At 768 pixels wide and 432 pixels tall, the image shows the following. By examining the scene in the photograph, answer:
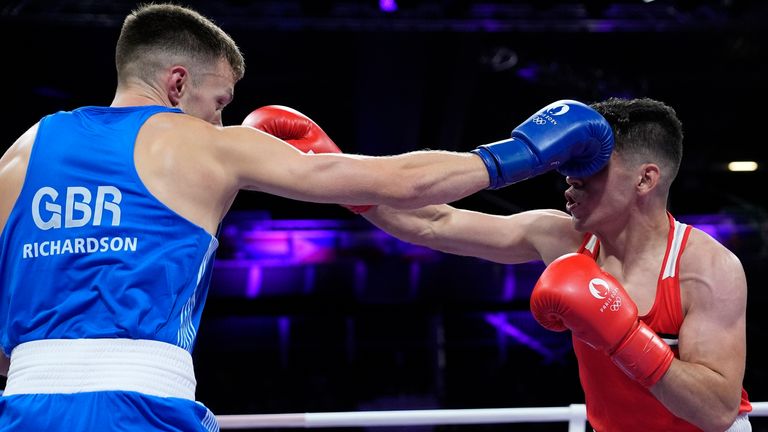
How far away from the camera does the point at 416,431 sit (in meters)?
8.30

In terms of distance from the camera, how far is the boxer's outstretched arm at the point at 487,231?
9.34 feet

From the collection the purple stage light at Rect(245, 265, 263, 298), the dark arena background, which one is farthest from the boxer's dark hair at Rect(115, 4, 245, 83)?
the purple stage light at Rect(245, 265, 263, 298)

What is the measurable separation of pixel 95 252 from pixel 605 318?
135 cm

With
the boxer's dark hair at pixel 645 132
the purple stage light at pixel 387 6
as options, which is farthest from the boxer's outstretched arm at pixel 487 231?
the purple stage light at pixel 387 6

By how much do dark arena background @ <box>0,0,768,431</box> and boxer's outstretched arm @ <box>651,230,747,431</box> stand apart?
565 cm

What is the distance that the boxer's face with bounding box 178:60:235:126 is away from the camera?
2.09 meters

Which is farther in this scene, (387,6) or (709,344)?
(387,6)

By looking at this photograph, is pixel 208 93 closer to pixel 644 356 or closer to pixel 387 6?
pixel 644 356

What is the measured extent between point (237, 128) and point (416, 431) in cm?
682

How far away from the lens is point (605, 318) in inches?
87.7

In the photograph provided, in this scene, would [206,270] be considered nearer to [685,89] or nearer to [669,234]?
[669,234]

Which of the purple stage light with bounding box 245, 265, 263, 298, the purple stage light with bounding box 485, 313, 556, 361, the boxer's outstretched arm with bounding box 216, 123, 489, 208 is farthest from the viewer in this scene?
the purple stage light with bounding box 485, 313, 556, 361

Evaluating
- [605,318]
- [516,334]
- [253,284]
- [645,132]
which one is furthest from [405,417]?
[516,334]

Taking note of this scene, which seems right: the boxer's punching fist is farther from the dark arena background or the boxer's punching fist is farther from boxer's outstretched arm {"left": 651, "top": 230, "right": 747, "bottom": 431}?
the dark arena background
